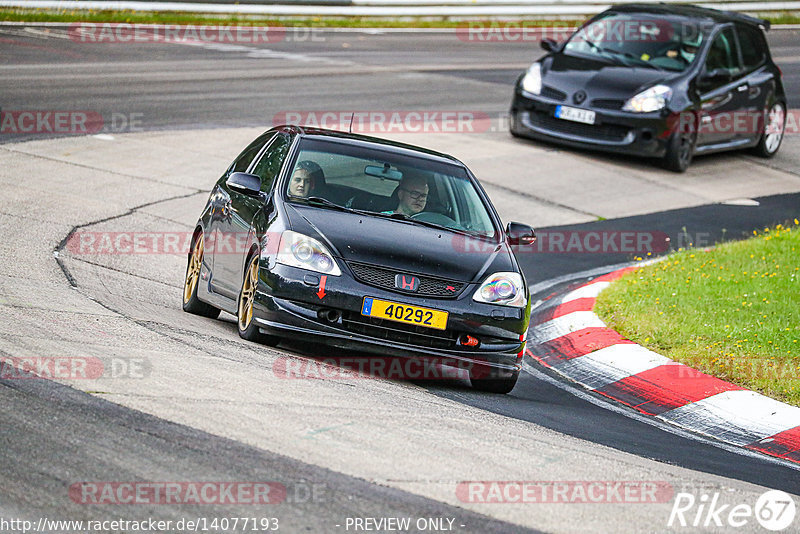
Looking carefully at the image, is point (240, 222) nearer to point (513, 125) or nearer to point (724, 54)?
point (513, 125)

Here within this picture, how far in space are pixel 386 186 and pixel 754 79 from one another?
11.1 meters

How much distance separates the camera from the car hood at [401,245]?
7.53 m

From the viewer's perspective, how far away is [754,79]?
1798 centimetres

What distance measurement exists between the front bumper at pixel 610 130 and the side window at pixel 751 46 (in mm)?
2703

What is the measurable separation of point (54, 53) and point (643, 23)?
10476mm

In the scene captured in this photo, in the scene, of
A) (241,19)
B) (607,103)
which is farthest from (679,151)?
(241,19)

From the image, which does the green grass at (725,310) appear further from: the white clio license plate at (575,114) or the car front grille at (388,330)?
the white clio license plate at (575,114)

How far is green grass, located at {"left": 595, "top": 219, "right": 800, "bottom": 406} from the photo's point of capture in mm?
8367

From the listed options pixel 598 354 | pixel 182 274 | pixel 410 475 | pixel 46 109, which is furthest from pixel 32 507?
pixel 46 109

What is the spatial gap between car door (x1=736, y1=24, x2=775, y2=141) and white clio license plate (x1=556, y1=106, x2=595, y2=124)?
2.78 metres

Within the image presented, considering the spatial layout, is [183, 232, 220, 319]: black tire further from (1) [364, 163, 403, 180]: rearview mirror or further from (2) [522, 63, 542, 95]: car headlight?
(2) [522, 63, 542, 95]: car headlight

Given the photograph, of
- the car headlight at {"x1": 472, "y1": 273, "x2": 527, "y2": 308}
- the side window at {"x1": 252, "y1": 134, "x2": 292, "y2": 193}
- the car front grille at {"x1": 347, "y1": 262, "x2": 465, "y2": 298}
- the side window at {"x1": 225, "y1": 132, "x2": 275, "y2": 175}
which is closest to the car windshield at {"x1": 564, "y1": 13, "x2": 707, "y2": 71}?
the side window at {"x1": 225, "y1": 132, "x2": 275, "y2": 175}

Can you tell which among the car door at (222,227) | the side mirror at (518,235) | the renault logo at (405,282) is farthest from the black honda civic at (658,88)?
the renault logo at (405,282)

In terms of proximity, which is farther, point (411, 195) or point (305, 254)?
point (411, 195)
